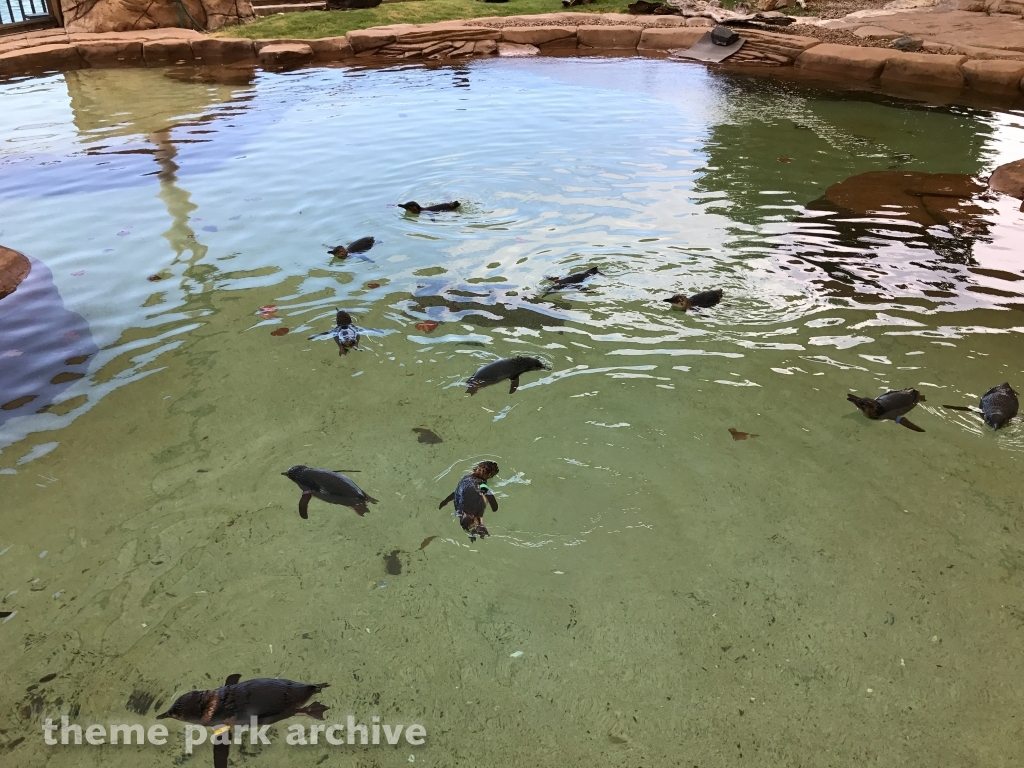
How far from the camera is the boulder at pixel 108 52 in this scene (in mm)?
14922

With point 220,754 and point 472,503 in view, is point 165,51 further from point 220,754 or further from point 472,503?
point 220,754

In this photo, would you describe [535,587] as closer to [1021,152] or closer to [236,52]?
[1021,152]

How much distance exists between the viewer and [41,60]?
577 inches

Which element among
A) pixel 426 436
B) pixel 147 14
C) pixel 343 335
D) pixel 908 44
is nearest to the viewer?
pixel 426 436

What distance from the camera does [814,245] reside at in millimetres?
6012

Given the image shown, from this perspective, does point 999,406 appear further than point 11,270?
No

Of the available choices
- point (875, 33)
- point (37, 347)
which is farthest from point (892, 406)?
point (875, 33)

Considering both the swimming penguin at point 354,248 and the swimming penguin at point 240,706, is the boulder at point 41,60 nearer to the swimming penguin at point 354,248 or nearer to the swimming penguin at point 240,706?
the swimming penguin at point 354,248

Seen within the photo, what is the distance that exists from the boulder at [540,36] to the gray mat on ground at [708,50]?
2.57 meters

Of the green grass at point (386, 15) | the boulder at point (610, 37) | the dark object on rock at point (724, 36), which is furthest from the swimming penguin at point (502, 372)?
the green grass at point (386, 15)

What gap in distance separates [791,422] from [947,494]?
844 millimetres

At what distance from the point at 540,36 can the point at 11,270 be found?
12.9m

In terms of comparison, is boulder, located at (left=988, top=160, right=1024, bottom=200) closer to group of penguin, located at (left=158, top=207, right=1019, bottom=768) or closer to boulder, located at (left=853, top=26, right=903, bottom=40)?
group of penguin, located at (left=158, top=207, right=1019, bottom=768)

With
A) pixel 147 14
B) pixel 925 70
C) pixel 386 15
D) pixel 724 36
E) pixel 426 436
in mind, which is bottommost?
pixel 426 436
